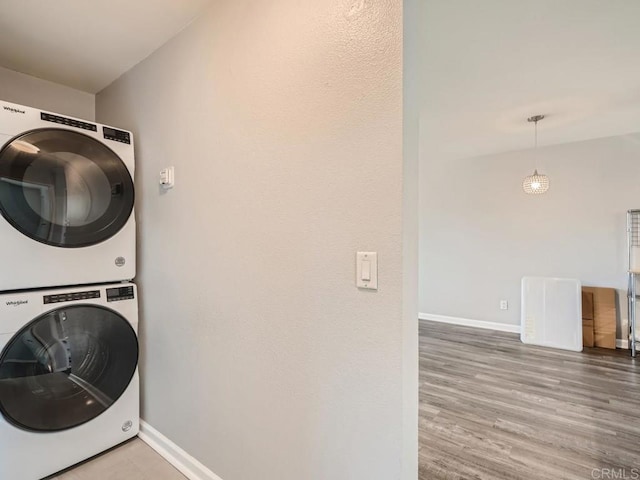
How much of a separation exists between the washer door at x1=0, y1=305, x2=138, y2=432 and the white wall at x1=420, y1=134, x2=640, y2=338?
164 inches

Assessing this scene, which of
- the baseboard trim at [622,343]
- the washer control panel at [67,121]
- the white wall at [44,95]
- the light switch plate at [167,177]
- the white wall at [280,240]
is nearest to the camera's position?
the white wall at [280,240]

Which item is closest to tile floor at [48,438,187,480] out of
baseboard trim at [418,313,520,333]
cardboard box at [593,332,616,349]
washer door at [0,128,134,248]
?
washer door at [0,128,134,248]

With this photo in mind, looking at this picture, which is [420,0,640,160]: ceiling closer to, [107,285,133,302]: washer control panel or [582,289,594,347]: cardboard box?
[582,289,594,347]: cardboard box

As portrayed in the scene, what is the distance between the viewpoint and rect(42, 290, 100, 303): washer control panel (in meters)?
1.53

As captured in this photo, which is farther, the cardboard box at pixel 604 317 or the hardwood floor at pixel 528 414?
the cardboard box at pixel 604 317

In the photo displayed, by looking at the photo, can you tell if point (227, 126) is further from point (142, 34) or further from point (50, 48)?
point (50, 48)

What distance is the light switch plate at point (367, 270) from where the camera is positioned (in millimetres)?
930

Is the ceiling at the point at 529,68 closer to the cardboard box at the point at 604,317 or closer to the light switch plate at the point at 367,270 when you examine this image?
the light switch plate at the point at 367,270

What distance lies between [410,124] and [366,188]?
0.76 feet

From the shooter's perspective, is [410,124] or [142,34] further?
[142,34]

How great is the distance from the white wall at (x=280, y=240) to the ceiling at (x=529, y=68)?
3.27 ft

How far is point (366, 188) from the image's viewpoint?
3.11ft

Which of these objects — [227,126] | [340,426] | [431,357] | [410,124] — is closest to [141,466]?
[340,426]

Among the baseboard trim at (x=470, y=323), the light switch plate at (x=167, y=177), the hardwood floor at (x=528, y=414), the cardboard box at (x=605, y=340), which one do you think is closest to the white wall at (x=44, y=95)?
the light switch plate at (x=167, y=177)
